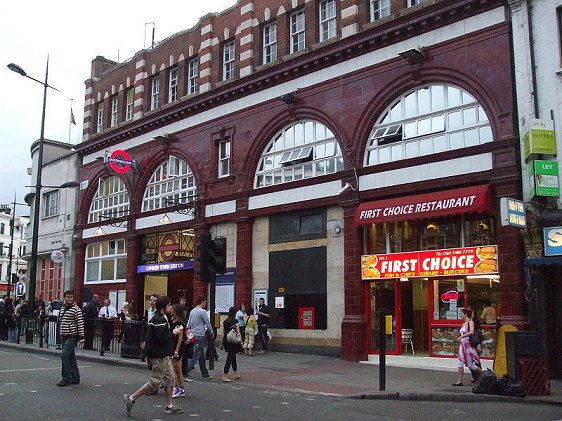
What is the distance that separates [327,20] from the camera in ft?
72.4

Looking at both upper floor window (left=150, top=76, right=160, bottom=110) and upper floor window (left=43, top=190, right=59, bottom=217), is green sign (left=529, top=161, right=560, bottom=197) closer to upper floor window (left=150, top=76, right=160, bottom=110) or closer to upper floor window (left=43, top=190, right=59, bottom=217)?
upper floor window (left=150, top=76, right=160, bottom=110)

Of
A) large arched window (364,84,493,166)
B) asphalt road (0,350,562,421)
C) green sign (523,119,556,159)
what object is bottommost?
asphalt road (0,350,562,421)

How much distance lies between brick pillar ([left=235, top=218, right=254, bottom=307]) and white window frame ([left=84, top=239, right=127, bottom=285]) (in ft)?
28.2

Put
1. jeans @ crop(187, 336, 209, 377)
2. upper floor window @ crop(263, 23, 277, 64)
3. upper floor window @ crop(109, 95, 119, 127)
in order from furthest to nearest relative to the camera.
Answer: upper floor window @ crop(109, 95, 119, 127), upper floor window @ crop(263, 23, 277, 64), jeans @ crop(187, 336, 209, 377)

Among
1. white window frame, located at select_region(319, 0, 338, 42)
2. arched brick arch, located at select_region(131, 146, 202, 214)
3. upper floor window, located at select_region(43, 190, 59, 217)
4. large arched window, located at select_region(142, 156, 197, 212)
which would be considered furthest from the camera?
upper floor window, located at select_region(43, 190, 59, 217)

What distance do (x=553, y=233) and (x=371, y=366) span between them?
6283mm

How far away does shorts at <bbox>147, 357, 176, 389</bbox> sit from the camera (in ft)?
32.6

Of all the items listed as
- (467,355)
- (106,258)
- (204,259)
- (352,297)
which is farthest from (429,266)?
(106,258)

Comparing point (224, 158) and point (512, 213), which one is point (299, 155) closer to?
point (224, 158)

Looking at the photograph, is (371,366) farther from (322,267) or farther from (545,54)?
(545,54)

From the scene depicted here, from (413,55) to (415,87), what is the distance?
1.00 m

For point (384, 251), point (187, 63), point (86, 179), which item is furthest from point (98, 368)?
point (86, 179)

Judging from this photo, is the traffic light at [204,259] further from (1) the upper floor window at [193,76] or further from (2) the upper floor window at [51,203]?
(2) the upper floor window at [51,203]

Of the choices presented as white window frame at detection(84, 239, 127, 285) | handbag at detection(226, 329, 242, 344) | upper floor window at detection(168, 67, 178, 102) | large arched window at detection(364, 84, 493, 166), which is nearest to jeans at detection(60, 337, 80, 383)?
handbag at detection(226, 329, 242, 344)
